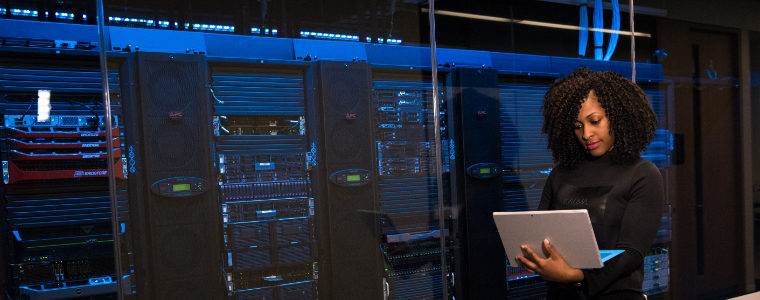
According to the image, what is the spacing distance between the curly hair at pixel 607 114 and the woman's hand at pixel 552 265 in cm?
38

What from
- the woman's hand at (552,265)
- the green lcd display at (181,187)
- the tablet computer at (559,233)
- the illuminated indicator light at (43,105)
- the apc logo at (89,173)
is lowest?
the woman's hand at (552,265)

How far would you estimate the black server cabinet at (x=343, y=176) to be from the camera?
7.37 ft

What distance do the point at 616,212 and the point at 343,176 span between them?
4.19 ft

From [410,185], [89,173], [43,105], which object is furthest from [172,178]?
[410,185]

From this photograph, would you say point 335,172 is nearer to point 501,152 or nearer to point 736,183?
point 501,152

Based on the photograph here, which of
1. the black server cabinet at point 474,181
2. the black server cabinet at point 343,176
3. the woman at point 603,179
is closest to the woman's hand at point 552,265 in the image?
the woman at point 603,179

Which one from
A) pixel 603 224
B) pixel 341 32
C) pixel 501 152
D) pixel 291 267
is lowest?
pixel 291 267

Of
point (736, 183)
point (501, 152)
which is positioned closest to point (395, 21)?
point (501, 152)

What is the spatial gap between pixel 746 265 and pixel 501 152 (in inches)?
102

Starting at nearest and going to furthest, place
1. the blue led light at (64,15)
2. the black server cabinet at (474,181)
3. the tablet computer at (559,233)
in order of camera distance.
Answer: the tablet computer at (559,233) < the blue led light at (64,15) < the black server cabinet at (474,181)

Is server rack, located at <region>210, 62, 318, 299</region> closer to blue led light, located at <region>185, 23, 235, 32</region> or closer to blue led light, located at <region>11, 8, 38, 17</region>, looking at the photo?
blue led light, located at <region>185, 23, 235, 32</region>

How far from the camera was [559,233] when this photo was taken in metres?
1.23

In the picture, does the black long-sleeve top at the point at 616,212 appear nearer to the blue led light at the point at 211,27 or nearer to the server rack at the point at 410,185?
the server rack at the point at 410,185

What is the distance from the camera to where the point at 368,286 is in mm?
2314
